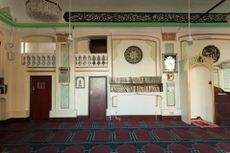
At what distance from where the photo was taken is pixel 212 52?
7.48 m

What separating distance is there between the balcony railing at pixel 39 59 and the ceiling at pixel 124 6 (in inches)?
50.3

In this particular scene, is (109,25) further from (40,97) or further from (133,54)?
(40,97)

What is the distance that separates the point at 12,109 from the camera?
6.88 meters

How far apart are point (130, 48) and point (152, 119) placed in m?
2.83

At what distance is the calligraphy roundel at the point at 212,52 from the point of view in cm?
744

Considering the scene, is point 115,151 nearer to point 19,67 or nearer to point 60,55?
point 60,55

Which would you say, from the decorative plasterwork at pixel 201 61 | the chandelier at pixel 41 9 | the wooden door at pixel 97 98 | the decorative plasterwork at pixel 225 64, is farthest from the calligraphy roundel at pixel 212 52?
the chandelier at pixel 41 9

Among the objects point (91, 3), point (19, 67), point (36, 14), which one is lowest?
point (19, 67)

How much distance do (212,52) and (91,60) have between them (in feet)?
15.6

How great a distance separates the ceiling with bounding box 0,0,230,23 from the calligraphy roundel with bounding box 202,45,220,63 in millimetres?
1399

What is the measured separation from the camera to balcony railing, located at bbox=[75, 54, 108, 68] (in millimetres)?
7234

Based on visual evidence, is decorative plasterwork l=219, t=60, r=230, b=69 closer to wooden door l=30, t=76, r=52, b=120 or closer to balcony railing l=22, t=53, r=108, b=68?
balcony railing l=22, t=53, r=108, b=68

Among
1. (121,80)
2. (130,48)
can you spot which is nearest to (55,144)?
(121,80)

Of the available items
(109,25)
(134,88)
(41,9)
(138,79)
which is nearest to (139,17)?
(109,25)
